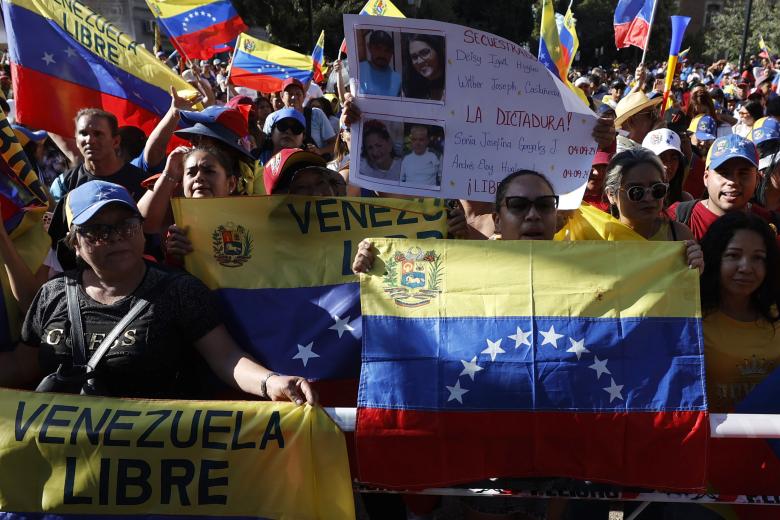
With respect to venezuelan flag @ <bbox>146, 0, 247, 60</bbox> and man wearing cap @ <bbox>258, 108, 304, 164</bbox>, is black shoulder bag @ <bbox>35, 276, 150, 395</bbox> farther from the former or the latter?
venezuelan flag @ <bbox>146, 0, 247, 60</bbox>

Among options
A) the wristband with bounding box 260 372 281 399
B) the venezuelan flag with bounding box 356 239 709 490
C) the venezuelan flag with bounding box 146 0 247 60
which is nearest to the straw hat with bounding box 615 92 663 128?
the venezuelan flag with bounding box 356 239 709 490

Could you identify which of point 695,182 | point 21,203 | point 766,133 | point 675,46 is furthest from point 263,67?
point 21,203

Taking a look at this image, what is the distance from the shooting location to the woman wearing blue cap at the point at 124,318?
9.41 ft

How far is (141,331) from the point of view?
2.88 metres

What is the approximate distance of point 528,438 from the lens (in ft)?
8.75

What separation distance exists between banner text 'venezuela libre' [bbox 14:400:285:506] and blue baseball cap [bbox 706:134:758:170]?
9.39ft

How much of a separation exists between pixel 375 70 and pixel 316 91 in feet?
30.5

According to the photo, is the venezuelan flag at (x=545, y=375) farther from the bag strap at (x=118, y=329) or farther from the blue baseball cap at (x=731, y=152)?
the blue baseball cap at (x=731, y=152)

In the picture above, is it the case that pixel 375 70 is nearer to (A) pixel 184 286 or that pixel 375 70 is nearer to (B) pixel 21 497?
(A) pixel 184 286

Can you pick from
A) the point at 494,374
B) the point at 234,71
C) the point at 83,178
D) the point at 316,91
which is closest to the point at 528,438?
the point at 494,374

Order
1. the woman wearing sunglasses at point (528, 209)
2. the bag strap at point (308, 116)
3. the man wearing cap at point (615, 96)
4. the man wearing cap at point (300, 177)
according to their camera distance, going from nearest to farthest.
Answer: the woman wearing sunglasses at point (528, 209)
the man wearing cap at point (300, 177)
the bag strap at point (308, 116)
the man wearing cap at point (615, 96)

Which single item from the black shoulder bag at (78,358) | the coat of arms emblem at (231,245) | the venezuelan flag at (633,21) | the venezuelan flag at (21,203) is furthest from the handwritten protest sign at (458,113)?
the venezuelan flag at (633,21)

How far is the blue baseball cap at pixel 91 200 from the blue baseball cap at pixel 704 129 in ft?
25.1

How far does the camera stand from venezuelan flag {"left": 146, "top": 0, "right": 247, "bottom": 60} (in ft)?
26.0
